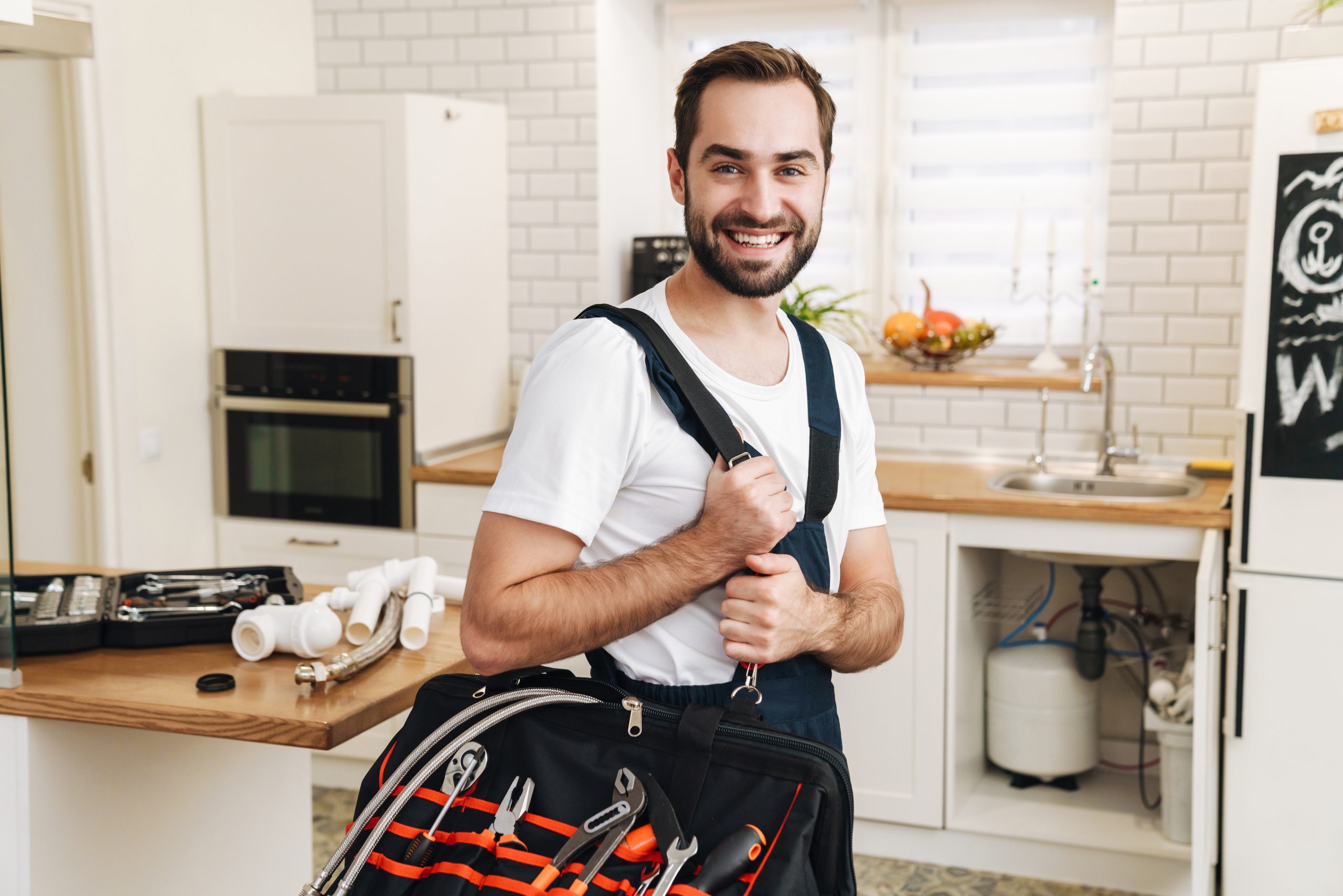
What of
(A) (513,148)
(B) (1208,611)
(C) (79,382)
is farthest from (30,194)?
(B) (1208,611)

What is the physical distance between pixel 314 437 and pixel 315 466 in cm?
9

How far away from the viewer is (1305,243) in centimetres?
272

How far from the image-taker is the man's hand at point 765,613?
52.5 inches

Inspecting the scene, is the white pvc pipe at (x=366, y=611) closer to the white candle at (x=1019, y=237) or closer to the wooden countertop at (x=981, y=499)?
the wooden countertop at (x=981, y=499)

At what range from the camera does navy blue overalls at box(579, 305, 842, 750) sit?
137 centimetres

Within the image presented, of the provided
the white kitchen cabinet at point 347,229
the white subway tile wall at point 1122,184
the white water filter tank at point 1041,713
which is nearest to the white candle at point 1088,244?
the white subway tile wall at point 1122,184

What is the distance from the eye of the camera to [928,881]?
3.28m

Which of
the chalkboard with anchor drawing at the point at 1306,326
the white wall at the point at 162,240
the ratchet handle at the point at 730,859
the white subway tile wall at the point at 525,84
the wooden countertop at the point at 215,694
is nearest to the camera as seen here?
the ratchet handle at the point at 730,859

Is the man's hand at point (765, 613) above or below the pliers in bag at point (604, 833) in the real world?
above

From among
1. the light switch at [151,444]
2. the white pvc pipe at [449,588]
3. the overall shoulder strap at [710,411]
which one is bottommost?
the white pvc pipe at [449,588]

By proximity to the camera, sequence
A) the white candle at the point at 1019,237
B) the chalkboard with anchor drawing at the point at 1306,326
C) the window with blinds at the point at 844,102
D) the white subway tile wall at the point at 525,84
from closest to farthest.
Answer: the chalkboard with anchor drawing at the point at 1306,326 → the white candle at the point at 1019,237 → the white subway tile wall at the point at 525,84 → the window with blinds at the point at 844,102

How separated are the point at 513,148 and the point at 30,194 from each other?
138 centimetres

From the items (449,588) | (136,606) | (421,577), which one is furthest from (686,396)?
(136,606)

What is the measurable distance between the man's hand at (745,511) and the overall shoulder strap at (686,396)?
0.09ft
